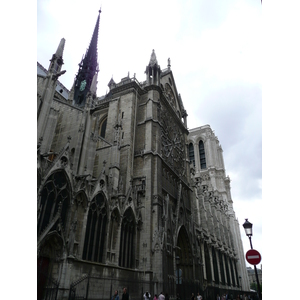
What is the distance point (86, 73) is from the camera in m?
39.2

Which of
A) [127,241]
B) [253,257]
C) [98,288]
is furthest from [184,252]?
[253,257]

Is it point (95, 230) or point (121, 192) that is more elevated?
point (121, 192)

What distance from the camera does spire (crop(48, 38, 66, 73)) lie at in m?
17.3

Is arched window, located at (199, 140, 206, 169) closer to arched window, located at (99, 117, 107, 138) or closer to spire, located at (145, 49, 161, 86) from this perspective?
spire, located at (145, 49, 161, 86)

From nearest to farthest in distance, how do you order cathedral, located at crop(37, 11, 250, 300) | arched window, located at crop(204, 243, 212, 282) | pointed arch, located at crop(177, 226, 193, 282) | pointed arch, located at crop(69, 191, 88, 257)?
cathedral, located at crop(37, 11, 250, 300) → pointed arch, located at crop(69, 191, 88, 257) → pointed arch, located at crop(177, 226, 193, 282) → arched window, located at crop(204, 243, 212, 282)

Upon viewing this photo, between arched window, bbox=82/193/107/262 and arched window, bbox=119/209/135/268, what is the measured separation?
2.09 m

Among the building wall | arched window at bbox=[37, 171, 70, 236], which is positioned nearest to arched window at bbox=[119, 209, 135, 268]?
the building wall

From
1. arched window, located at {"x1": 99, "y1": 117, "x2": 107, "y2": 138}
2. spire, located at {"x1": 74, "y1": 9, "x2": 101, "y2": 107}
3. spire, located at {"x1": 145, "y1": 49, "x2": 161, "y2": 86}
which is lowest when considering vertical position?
arched window, located at {"x1": 99, "y1": 117, "x2": 107, "y2": 138}

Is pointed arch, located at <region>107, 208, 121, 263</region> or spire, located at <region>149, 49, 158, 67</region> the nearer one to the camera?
pointed arch, located at <region>107, 208, 121, 263</region>

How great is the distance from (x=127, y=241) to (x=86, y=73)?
29.1 m

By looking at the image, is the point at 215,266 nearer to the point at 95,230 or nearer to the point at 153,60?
the point at 95,230

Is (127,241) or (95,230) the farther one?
(127,241)

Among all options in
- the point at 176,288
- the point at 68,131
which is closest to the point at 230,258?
the point at 176,288

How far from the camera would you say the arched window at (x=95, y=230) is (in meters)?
15.3
